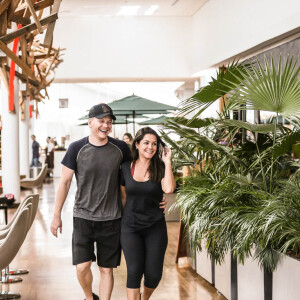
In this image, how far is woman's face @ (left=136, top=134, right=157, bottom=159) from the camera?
4.14 meters

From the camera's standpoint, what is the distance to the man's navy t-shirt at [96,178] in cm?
422

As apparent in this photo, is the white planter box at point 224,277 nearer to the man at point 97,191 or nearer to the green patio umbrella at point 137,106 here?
the man at point 97,191

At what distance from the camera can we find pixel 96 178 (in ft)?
13.9

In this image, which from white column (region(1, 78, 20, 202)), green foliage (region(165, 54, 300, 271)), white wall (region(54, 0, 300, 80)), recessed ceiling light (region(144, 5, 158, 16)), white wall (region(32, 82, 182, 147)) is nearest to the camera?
green foliage (region(165, 54, 300, 271))

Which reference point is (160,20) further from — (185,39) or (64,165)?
(64,165)

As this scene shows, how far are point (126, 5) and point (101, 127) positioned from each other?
12.8 meters

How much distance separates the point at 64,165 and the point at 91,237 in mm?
588

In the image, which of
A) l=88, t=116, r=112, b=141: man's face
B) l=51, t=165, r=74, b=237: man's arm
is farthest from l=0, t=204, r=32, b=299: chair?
l=88, t=116, r=112, b=141: man's face

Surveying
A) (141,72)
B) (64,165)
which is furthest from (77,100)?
(64,165)

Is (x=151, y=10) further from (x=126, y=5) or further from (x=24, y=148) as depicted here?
(x=24, y=148)

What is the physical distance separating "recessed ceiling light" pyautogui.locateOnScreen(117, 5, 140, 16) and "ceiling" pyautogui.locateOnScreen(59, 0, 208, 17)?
0.03m

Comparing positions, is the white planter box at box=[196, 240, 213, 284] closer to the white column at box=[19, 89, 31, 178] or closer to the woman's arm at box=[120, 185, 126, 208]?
the woman's arm at box=[120, 185, 126, 208]

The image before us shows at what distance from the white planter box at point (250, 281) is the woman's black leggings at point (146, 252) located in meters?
0.69

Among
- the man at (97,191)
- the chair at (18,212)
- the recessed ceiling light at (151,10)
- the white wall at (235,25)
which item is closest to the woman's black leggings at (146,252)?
the man at (97,191)
